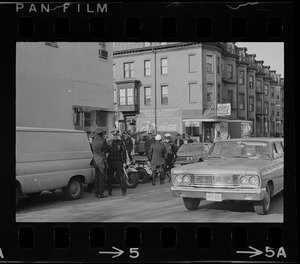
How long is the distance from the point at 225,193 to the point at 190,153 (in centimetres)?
99

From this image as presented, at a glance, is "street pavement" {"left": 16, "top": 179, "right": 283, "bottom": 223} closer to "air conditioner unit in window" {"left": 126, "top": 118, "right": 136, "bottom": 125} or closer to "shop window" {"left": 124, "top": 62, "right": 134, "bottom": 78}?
"air conditioner unit in window" {"left": 126, "top": 118, "right": 136, "bottom": 125}

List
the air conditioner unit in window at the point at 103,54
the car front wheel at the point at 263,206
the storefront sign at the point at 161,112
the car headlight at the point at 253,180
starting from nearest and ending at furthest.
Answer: the car front wheel at the point at 263,206 < the air conditioner unit in window at the point at 103,54 < the car headlight at the point at 253,180 < the storefront sign at the point at 161,112

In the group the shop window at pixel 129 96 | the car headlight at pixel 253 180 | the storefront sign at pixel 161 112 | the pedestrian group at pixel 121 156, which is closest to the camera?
the car headlight at pixel 253 180

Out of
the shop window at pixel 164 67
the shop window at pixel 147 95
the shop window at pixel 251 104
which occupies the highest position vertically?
the shop window at pixel 164 67

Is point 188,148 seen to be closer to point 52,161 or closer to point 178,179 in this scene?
point 178,179

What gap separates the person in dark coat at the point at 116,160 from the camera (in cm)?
568

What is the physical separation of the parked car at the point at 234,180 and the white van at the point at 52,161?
1.53 m

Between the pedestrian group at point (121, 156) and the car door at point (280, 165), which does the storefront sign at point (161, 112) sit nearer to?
the pedestrian group at point (121, 156)

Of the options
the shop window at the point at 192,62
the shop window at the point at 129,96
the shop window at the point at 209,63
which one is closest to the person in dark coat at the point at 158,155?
the shop window at the point at 129,96

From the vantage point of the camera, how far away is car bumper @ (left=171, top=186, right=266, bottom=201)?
548 cm

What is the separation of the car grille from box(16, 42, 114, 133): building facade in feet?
6.31
